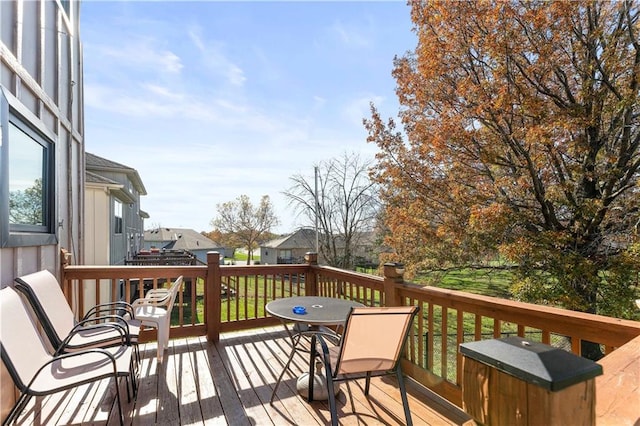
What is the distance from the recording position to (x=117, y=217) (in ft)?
38.4

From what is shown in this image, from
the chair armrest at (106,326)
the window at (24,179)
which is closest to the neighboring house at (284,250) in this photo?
the window at (24,179)

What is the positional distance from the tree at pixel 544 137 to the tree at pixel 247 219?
2675 cm

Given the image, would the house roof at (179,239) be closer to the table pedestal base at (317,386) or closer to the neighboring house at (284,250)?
the neighboring house at (284,250)

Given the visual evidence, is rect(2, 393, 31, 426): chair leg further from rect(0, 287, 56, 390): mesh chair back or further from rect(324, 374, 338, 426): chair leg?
rect(324, 374, 338, 426): chair leg

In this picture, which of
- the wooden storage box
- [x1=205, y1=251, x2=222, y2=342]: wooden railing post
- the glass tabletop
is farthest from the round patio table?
the wooden storage box

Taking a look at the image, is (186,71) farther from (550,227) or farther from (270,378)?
(550,227)

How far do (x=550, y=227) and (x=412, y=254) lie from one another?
2.98 metres

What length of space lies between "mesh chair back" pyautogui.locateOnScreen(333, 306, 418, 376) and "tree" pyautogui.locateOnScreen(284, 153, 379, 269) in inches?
629

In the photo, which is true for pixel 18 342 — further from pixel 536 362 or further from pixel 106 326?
pixel 536 362

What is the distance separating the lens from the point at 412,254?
318 inches

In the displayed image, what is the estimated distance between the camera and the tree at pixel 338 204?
1857cm

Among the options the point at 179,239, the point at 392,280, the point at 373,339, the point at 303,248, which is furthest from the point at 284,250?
the point at 373,339

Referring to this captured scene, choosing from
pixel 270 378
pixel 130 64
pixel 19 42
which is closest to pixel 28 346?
pixel 270 378

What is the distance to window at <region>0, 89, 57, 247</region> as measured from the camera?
2.32 metres
